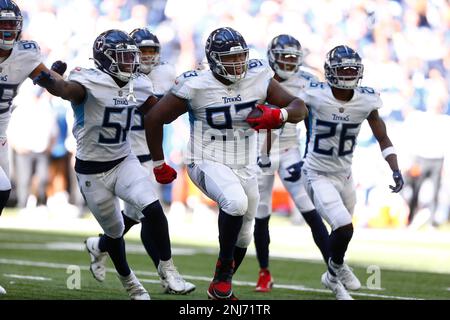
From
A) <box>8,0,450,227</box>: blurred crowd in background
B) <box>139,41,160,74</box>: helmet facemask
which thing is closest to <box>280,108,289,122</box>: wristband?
<box>139,41,160,74</box>: helmet facemask

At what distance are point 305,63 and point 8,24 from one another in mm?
7306

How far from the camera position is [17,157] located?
14914 mm

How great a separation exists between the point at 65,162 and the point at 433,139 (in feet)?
17.5

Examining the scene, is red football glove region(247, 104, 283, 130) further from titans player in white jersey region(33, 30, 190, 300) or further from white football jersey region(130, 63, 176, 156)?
white football jersey region(130, 63, 176, 156)

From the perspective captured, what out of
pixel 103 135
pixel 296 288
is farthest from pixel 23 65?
pixel 296 288

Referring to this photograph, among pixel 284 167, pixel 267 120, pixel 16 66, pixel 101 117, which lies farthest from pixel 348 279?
pixel 16 66

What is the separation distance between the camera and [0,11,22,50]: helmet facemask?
632 centimetres

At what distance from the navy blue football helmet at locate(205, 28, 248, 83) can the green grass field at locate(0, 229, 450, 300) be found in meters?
1.53

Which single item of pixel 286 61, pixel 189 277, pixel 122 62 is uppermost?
pixel 122 62

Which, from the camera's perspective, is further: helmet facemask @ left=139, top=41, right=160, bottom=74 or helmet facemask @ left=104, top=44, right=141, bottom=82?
helmet facemask @ left=139, top=41, right=160, bottom=74

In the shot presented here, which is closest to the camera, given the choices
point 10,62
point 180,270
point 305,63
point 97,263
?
point 10,62

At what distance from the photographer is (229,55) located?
A: 6.07 metres

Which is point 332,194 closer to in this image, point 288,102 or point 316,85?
point 316,85
